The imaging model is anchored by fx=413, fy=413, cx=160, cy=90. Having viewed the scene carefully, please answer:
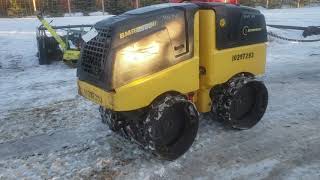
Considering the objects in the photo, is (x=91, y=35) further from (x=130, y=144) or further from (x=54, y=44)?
(x=54, y=44)

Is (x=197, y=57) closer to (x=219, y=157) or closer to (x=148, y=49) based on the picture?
(x=148, y=49)

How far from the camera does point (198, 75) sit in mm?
4707

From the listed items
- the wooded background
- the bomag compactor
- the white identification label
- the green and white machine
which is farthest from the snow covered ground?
the wooded background

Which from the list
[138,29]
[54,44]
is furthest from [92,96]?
A: [54,44]

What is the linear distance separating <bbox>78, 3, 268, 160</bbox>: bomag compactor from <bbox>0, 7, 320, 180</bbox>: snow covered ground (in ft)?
0.84

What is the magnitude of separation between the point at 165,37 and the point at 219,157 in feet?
4.85

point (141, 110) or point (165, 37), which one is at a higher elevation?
point (165, 37)

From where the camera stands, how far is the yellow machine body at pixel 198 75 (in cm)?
412

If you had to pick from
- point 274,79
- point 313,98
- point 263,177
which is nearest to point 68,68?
point 274,79

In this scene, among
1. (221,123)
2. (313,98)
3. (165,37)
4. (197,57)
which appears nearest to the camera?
(165,37)

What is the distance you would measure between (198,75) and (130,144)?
1173 millimetres

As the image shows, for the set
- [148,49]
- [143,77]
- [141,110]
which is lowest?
[141,110]

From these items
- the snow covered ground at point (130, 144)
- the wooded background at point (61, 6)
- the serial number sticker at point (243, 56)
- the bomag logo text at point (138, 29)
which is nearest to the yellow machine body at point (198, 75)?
the serial number sticker at point (243, 56)

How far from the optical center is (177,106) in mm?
4527
